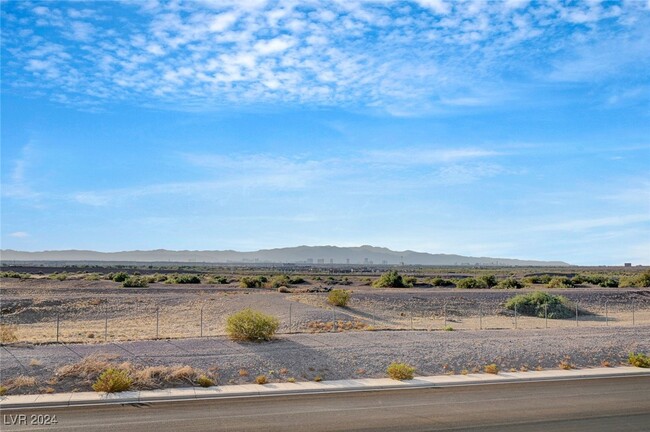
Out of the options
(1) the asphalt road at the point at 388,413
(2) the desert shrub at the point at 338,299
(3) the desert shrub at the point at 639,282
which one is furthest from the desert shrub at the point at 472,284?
(1) the asphalt road at the point at 388,413

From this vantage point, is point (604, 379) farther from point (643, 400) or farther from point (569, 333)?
point (569, 333)

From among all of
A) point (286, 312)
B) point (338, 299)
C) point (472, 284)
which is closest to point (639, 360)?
point (286, 312)

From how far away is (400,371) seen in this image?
22.4 meters

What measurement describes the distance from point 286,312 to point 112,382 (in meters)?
24.8

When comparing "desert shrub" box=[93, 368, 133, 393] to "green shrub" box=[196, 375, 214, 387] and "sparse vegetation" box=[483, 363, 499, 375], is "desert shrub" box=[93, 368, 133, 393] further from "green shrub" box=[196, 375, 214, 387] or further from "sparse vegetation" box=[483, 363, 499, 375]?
"sparse vegetation" box=[483, 363, 499, 375]

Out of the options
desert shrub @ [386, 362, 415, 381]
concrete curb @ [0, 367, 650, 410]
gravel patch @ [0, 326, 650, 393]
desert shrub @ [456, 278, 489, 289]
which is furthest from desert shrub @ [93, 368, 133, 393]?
desert shrub @ [456, 278, 489, 289]

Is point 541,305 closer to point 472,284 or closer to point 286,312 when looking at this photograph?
point 286,312

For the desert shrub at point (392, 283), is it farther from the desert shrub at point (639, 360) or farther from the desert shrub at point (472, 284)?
the desert shrub at point (639, 360)

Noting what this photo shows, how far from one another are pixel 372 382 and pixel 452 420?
5954 millimetres

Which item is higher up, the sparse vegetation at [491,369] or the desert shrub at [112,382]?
the desert shrub at [112,382]

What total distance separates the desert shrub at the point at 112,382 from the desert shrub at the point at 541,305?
40.3 meters

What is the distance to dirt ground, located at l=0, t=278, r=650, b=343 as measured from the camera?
39469 millimetres

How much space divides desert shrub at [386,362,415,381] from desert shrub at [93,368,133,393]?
957 cm

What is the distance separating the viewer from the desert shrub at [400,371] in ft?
73.2
